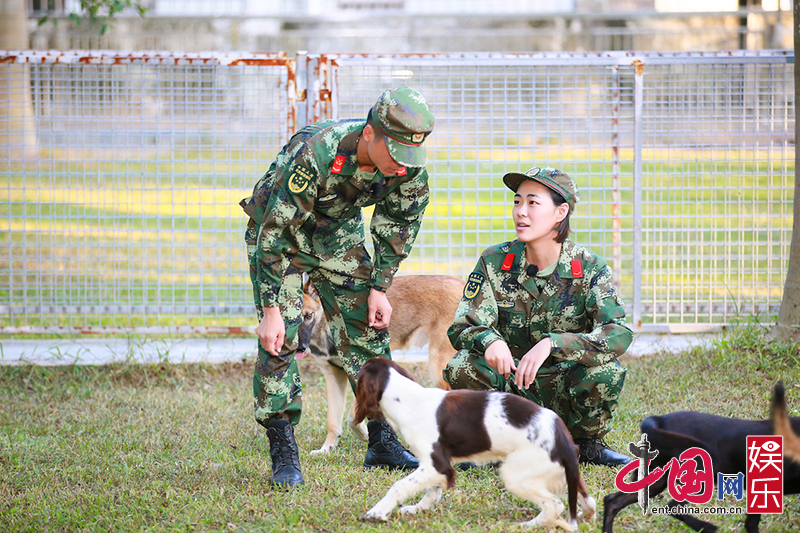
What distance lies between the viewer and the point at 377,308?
3.19 meters

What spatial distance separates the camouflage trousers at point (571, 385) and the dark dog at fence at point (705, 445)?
1.94 feet

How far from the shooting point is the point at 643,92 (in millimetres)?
5527

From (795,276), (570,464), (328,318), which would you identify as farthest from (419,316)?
(795,276)

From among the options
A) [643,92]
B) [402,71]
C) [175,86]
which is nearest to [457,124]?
[402,71]

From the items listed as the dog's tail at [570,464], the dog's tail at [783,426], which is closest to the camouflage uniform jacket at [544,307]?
the dog's tail at [570,464]

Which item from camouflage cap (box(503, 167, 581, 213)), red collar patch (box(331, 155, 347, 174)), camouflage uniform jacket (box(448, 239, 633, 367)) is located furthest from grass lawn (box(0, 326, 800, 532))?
red collar patch (box(331, 155, 347, 174))

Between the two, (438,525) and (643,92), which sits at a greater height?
(643,92)

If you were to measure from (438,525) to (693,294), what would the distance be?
3712 mm

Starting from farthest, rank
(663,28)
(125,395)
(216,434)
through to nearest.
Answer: (663,28)
(125,395)
(216,434)

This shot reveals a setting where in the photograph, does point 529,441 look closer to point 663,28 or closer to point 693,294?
point 693,294

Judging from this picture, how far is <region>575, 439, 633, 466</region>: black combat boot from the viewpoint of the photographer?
126 inches

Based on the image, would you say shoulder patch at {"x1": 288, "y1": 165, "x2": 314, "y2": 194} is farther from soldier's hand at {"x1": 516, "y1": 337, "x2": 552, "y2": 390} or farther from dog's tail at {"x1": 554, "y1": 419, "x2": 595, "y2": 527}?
dog's tail at {"x1": 554, "y1": 419, "x2": 595, "y2": 527}

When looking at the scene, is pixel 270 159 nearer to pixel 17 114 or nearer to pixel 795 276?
pixel 17 114

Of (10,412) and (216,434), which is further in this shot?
(10,412)
